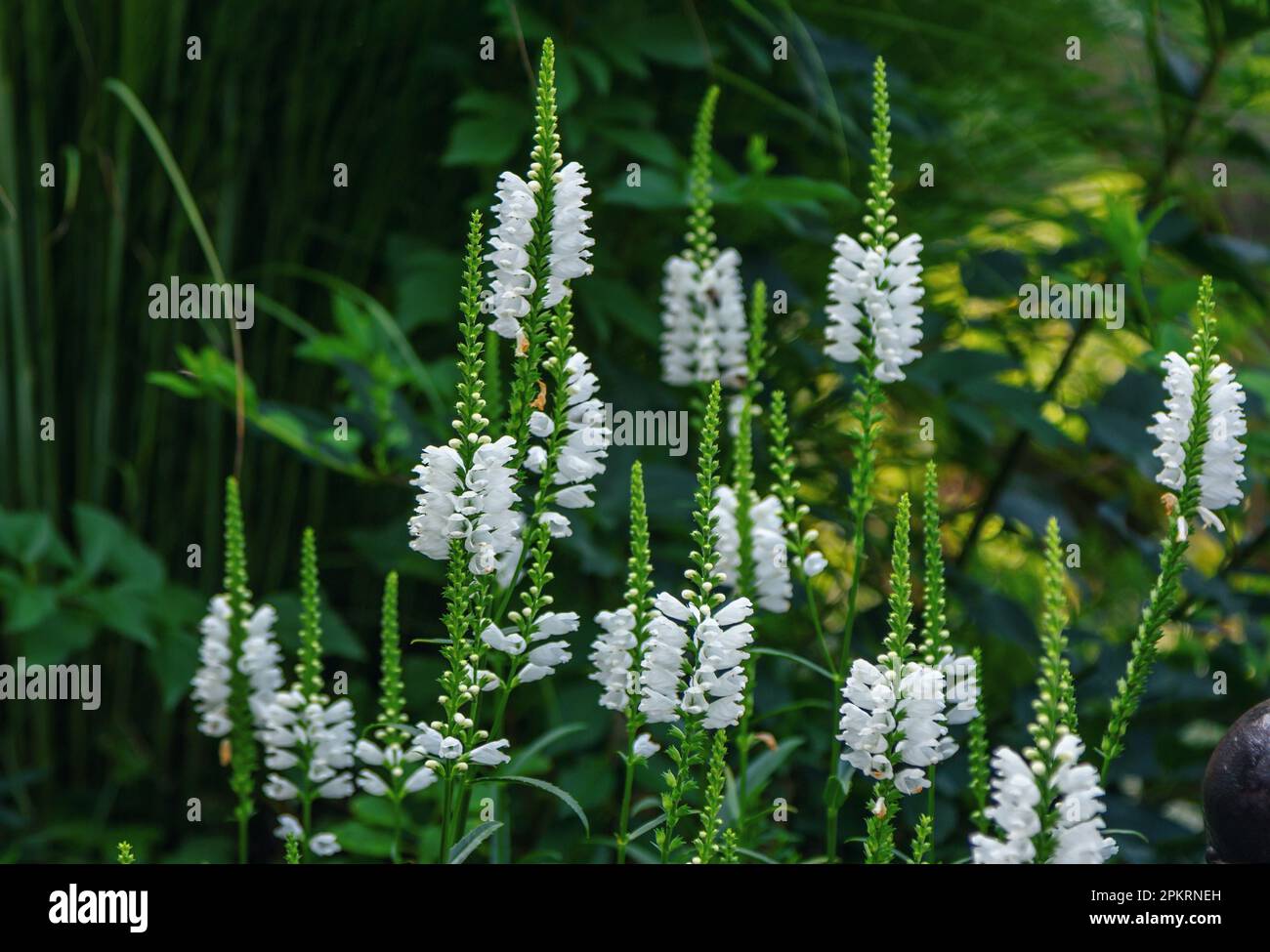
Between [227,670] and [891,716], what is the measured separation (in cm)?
76

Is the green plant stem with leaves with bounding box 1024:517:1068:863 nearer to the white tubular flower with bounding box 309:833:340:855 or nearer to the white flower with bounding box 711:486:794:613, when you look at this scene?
the white flower with bounding box 711:486:794:613

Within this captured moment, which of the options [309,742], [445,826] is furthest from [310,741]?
[445,826]

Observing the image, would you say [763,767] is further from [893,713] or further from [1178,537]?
[1178,537]

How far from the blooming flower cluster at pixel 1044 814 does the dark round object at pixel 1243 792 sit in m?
0.29

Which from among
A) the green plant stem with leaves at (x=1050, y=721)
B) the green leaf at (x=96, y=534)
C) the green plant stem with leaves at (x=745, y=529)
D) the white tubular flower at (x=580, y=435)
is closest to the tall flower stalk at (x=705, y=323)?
the green plant stem with leaves at (x=745, y=529)

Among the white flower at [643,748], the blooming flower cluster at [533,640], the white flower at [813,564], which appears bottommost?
A: the white flower at [643,748]

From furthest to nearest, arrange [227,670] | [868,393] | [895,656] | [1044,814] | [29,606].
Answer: [29,606] → [227,670] → [868,393] → [895,656] → [1044,814]

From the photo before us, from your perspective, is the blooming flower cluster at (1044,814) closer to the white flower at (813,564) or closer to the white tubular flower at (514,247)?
the white flower at (813,564)

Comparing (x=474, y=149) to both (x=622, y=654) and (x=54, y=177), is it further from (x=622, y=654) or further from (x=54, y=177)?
(x=622, y=654)

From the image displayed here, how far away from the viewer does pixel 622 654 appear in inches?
41.9

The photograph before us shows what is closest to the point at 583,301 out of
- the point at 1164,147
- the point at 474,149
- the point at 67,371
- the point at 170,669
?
the point at 474,149

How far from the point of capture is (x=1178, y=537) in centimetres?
103

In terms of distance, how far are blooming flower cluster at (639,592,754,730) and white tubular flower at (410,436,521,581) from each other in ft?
0.45

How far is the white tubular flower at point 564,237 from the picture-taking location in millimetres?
993
